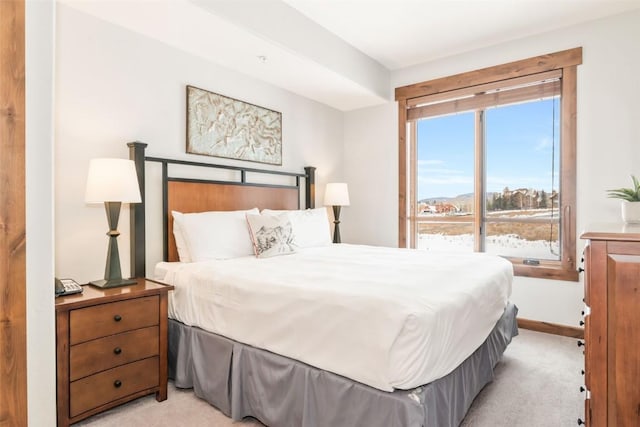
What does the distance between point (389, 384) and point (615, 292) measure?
83 centimetres

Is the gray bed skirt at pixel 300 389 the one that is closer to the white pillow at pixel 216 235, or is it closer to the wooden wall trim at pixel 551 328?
the white pillow at pixel 216 235

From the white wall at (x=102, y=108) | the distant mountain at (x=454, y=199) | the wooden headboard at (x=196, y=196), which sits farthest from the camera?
the distant mountain at (x=454, y=199)

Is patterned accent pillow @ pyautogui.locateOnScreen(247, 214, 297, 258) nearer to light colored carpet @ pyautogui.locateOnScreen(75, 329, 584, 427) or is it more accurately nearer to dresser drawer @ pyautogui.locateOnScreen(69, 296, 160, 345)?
dresser drawer @ pyautogui.locateOnScreen(69, 296, 160, 345)

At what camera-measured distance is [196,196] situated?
2957mm

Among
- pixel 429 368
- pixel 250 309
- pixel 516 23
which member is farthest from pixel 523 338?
pixel 516 23

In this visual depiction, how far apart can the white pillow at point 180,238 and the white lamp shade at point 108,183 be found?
478 millimetres

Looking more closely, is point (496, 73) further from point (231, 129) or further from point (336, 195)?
point (231, 129)

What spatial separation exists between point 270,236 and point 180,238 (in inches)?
25.5

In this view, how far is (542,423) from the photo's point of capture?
192cm

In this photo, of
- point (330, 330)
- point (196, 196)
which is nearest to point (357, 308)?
point (330, 330)

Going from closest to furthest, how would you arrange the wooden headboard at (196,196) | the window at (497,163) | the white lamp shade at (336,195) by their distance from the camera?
1. the wooden headboard at (196,196)
2. the window at (497,163)
3. the white lamp shade at (336,195)

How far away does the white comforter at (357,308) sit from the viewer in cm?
142

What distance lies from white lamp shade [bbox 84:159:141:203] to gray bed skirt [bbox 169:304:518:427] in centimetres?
88

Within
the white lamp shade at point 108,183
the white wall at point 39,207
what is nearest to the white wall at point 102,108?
the white lamp shade at point 108,183
